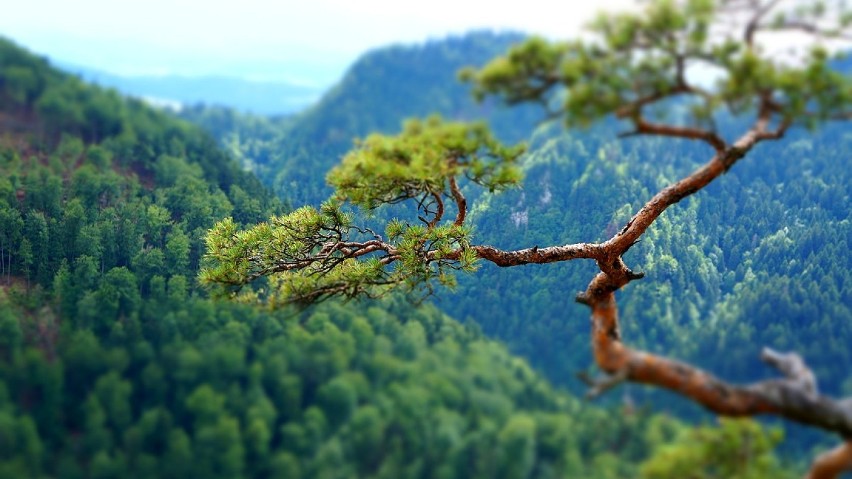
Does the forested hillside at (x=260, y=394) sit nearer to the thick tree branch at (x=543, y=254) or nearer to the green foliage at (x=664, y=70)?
the thick tree branch at (x=543, y=254)

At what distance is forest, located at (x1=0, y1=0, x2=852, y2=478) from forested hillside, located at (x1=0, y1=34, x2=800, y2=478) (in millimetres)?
19

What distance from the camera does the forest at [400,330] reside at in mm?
5016

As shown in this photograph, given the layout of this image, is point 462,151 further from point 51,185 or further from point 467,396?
point 51,185

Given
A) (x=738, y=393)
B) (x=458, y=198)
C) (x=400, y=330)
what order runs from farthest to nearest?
(x=400, y=330)
(x=458, y=198)
(x=738, y=393)

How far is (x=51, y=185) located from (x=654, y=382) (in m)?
8.36

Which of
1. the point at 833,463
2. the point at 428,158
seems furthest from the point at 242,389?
the point at 833,463

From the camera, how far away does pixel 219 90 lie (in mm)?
87812

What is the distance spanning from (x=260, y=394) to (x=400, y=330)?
1.80 meters

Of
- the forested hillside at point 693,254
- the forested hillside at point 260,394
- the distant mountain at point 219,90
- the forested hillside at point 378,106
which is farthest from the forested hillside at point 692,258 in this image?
the distant mountain at point 219,90

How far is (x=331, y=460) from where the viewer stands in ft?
16.7

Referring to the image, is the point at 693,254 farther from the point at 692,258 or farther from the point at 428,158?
the point at 428,158

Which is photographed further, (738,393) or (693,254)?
(693,254)

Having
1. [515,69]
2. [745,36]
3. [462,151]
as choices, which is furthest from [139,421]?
[745,36]

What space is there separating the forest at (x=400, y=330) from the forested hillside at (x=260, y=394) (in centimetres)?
2
